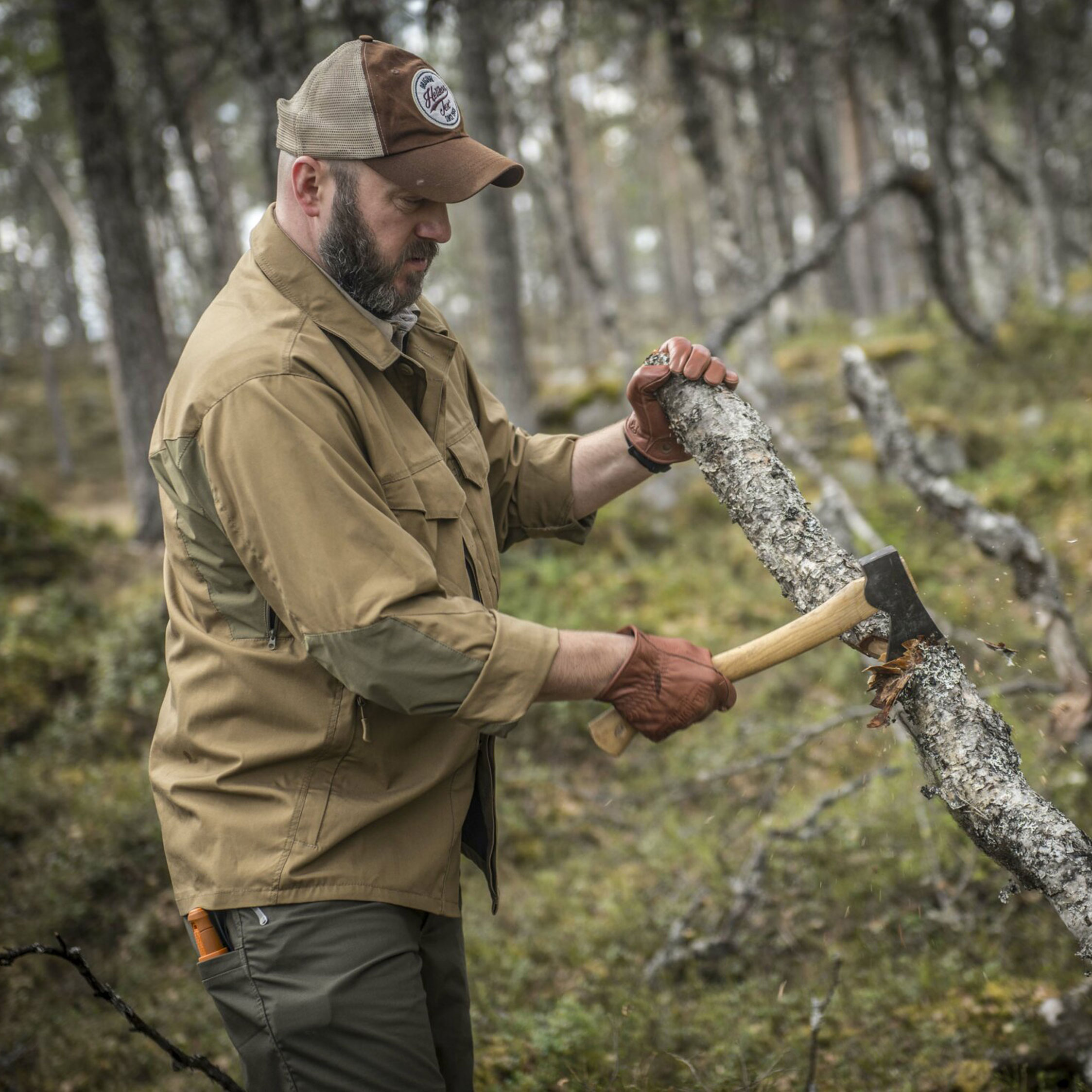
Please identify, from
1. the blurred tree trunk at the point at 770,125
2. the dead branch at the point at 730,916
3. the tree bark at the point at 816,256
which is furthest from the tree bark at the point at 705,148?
the dead branch at the point at 730,916

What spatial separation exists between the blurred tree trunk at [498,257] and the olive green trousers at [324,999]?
7.18 metres

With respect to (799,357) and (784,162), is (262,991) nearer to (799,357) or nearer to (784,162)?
(799,357)

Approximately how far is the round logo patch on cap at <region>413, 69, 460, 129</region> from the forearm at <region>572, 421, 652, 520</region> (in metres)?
1.01

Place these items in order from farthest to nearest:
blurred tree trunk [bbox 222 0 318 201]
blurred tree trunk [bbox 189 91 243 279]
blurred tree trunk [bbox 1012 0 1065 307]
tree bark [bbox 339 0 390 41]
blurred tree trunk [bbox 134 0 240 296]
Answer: blurred tree trunk [bbox 1012 0 1065 307], blurred tree trunk [bbox 189 91 243 279], blurred tree trunk [bbox 134 0 240 296], blurred tree trunk [bbox 222 0 318 201], tree bark [bbox 339 0 390 41]

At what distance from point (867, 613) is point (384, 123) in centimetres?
159

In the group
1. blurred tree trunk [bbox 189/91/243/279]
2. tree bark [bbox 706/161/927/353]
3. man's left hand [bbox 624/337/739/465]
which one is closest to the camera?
man's left hand [bbox 624/337/739/465]

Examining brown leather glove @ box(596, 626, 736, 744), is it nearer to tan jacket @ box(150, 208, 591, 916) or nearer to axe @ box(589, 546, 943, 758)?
axe @ box(589, 546, 943, 758)

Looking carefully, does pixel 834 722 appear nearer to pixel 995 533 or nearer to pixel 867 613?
pixel 995 533

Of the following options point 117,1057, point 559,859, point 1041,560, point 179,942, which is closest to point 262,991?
point 117,1057

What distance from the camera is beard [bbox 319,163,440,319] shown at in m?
2.14

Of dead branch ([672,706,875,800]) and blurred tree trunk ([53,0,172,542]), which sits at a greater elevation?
blurred tree trunk ([53,0,172,542])

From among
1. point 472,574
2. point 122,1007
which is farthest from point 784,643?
point 122,1007

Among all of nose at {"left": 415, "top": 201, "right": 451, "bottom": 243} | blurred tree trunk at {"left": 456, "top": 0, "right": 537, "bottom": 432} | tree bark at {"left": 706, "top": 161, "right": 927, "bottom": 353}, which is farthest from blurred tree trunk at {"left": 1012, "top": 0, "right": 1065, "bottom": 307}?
nose at {"left": 415, "top": 201, "right": 451, "bottom": 243}

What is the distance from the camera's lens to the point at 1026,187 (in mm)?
13211
